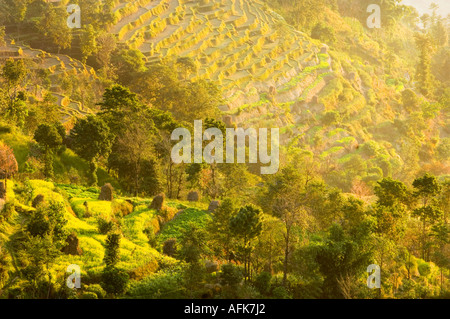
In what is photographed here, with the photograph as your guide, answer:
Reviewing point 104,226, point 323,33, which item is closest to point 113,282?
point 104,226

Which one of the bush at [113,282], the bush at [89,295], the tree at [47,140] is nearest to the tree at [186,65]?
the tree at [47,140]

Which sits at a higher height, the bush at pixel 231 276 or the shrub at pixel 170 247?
the shrub at pixel 170 247

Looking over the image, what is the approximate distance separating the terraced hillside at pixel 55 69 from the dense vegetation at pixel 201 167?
1.44 ft

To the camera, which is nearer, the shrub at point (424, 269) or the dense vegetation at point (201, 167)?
the dense vegetation at point (201, 167)

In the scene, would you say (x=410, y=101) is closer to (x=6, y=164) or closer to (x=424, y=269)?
(x=424, y=269)

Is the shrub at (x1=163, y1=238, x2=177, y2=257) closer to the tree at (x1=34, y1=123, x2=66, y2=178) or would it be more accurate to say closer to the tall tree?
the tall tree

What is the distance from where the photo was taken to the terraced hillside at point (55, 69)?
188 feet

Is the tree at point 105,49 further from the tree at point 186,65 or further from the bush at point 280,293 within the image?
the bush at point 280,293

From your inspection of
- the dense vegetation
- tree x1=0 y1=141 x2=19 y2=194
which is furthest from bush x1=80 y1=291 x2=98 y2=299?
tree x1=0 y1=141 x2=19 y2=194

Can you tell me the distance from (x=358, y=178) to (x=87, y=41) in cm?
5051

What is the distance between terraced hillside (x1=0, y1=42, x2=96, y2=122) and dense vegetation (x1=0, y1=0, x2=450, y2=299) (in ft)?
1.44

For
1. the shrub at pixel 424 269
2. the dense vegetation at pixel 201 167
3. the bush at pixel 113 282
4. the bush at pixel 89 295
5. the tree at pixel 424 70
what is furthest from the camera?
the tree at pixel 424 70

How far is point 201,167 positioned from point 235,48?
179 ft
